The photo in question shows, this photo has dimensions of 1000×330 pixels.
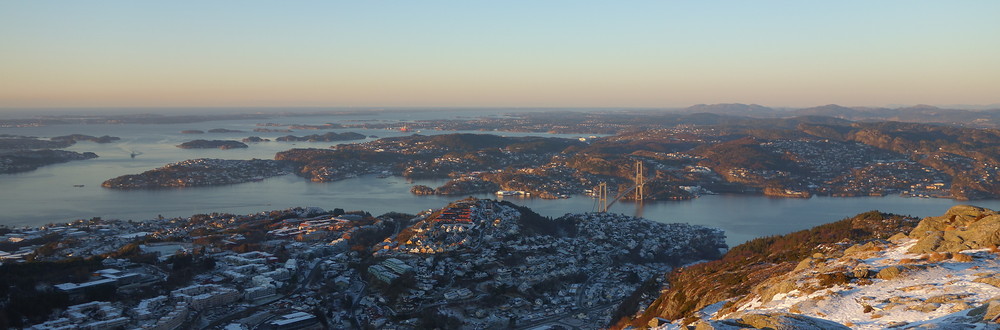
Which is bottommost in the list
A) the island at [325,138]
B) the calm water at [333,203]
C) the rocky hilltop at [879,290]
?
the calm water at [333,203]

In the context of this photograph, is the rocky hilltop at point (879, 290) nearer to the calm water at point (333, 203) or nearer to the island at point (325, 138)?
the calm water at point (333, 203)

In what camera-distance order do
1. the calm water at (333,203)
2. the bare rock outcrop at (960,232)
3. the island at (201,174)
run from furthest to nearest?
the island at (201,174)
the calm water at (333,203)
the bare rock outcrop at (960,232)

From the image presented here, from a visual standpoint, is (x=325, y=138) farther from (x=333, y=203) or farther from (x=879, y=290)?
(x=879, y=290)

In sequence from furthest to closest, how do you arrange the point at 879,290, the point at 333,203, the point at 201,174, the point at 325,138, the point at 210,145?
1. the point at 325,138
2. the point at 210,145
3. the point at 201,174
4. the point at 333,203
5. the point at 879,290

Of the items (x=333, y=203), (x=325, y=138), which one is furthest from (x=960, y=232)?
(x=325, y=138)

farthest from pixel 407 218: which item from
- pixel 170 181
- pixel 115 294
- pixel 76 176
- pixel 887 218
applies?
pixel 76 176

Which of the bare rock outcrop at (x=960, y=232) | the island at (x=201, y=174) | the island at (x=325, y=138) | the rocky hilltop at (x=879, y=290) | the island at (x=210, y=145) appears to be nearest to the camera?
the rocky hilltop at (x=879, y=290)

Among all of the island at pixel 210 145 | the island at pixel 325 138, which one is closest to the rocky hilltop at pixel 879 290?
the island at pixel 210 145
